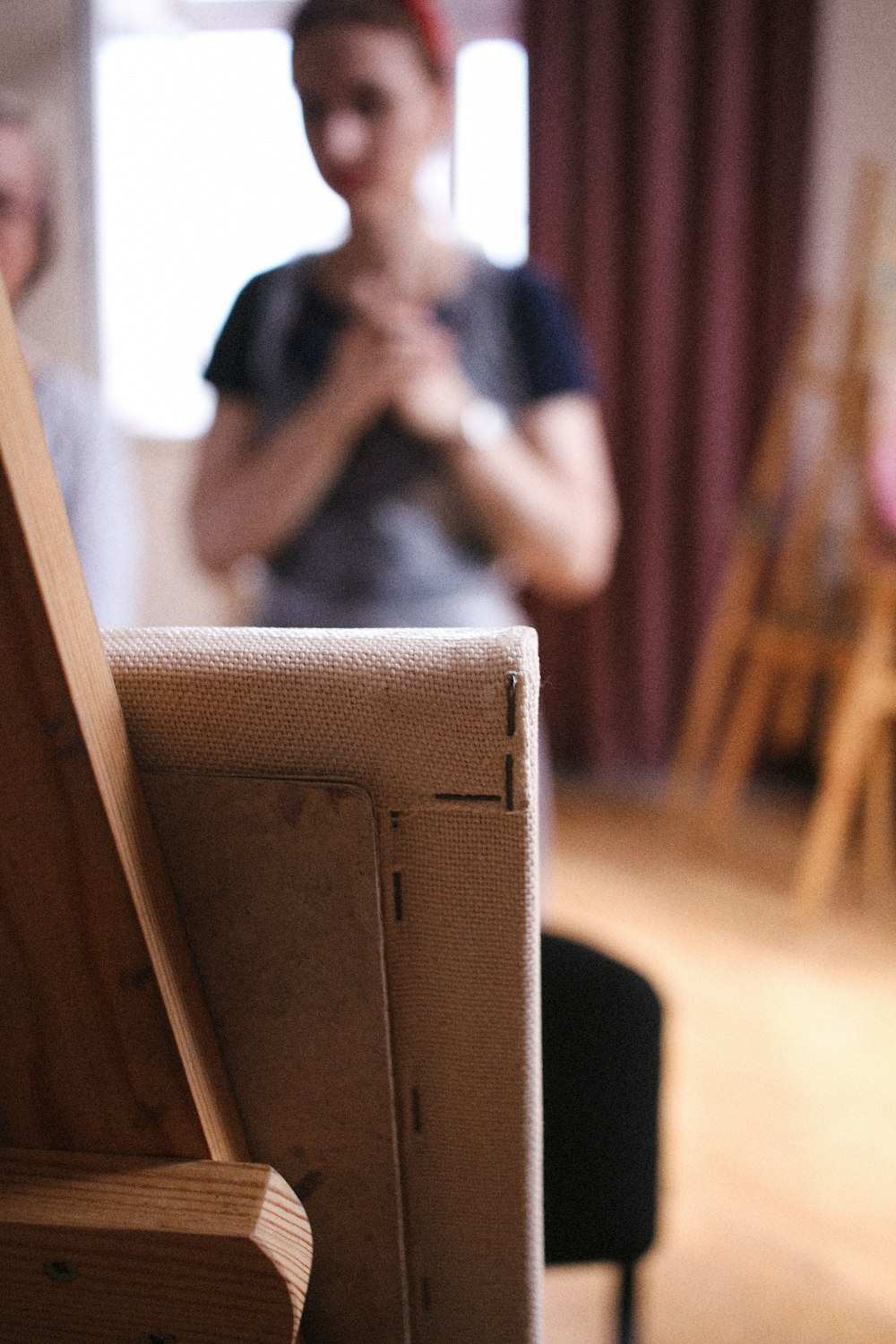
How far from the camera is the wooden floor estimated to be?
111cm

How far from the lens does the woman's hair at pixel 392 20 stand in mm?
818

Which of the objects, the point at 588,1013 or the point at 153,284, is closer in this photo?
the point at 588,1013

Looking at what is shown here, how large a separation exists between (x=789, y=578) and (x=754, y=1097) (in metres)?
1.36

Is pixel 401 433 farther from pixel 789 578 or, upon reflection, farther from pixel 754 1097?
pixel 789 578

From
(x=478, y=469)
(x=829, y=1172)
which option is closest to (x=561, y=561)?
(x=478, y=469)

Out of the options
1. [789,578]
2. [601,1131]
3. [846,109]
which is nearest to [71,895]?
[601,1131]

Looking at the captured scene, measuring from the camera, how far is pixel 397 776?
317 mm

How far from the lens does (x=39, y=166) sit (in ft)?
2.49

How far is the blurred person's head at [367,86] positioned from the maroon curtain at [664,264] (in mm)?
1900

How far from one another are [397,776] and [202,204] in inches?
123

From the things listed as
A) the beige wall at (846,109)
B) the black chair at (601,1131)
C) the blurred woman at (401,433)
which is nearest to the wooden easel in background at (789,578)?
the beige wall at (846,109)

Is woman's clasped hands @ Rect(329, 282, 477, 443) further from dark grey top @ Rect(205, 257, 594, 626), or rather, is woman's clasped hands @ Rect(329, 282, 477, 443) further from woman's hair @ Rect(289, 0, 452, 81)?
woman's hair @ Rect(289, 0, 452, 81)

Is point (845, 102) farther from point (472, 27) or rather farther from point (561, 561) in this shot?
A: point (561, 561)

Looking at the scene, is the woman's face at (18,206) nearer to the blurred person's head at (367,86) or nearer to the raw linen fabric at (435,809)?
the blurred person's head at (367,86)
